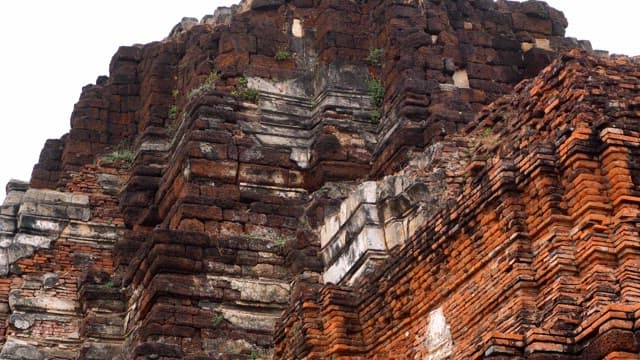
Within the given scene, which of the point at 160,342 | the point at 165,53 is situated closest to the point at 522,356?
the point at 160,342

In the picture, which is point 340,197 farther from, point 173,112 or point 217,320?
point 173,112

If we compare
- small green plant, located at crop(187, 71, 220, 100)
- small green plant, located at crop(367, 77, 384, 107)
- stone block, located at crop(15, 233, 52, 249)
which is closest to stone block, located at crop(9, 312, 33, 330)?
stone block, located at crop(15, 233, 52, 249)

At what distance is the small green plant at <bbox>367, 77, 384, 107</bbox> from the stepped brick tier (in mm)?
43

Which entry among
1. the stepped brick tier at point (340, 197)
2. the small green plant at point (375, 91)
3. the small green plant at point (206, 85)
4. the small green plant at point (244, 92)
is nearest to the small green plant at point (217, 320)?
the stepped brick tier at point (340, 197)

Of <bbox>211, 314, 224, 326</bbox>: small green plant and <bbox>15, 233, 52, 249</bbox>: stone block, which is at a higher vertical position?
<bbox>15, 233, 52, 249</bbox>: stone block

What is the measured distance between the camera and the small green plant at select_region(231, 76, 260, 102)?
22.3 meters

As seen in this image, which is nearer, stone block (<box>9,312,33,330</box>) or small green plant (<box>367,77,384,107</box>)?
stone block (<box>9,312,33,330</box>)

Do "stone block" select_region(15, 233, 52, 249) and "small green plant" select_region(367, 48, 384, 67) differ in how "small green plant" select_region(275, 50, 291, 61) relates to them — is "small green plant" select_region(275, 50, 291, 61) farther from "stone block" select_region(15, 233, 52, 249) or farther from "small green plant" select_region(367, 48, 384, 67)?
"stone block" select_region(15, 233, 52, 249)

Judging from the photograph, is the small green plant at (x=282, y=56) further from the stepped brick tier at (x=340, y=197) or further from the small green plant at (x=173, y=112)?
the small green plant at (x=173, y=112)

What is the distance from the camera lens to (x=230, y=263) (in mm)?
19531

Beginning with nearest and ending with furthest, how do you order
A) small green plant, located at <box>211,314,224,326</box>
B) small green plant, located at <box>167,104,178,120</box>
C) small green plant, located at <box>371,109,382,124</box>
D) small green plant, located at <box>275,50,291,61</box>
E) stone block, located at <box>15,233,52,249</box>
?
small green plant, located at <box>211,314,224,326</box> → small green plant, located at <box>371,109,382,124</box> → small green plant, located at <box>275,50,291,61</box> → stone block, located at <box>15,233,52,249</box> → small green plant, located at <box>167,104,178,120</box>

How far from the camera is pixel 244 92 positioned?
880 inches

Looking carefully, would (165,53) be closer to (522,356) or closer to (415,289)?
(415,289)

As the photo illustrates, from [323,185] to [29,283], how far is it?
5.38 metres
